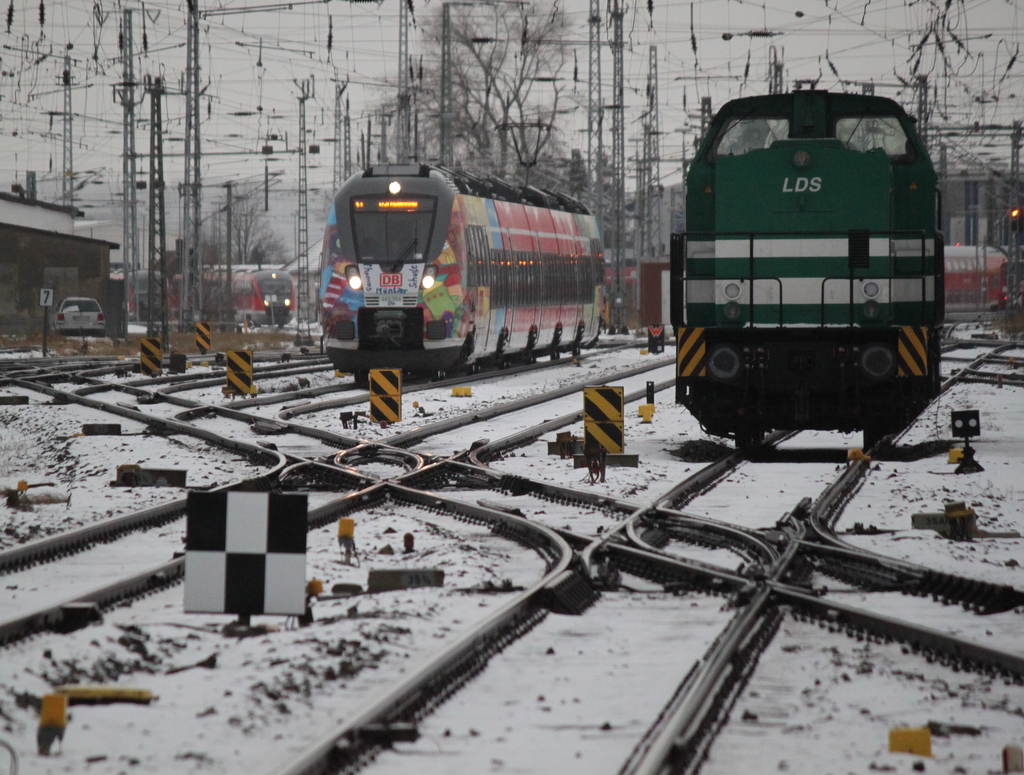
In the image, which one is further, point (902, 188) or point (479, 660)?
point (902, 188)

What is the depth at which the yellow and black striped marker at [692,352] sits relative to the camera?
12.6 meters

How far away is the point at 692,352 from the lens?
1264 centimetres

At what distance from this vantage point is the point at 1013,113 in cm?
5281

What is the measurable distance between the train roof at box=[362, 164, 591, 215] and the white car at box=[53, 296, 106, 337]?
24.9 meters

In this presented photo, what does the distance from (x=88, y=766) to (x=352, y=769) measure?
0.85 metres

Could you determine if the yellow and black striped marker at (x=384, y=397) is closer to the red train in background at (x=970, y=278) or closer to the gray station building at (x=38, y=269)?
the gray station building at (x=38, y=269)

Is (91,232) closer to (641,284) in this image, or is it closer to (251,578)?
(641,284)

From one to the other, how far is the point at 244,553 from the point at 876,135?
8.72 metres

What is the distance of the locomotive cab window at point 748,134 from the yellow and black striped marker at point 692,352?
1.78 m

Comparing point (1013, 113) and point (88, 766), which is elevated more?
point (1013, 113)

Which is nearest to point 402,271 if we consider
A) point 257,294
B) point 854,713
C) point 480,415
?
point 480,415

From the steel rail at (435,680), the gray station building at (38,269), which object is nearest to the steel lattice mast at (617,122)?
the gray station building at (38,269)

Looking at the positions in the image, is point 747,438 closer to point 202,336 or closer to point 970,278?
point 202,336

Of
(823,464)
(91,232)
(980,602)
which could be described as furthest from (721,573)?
(91,232)
